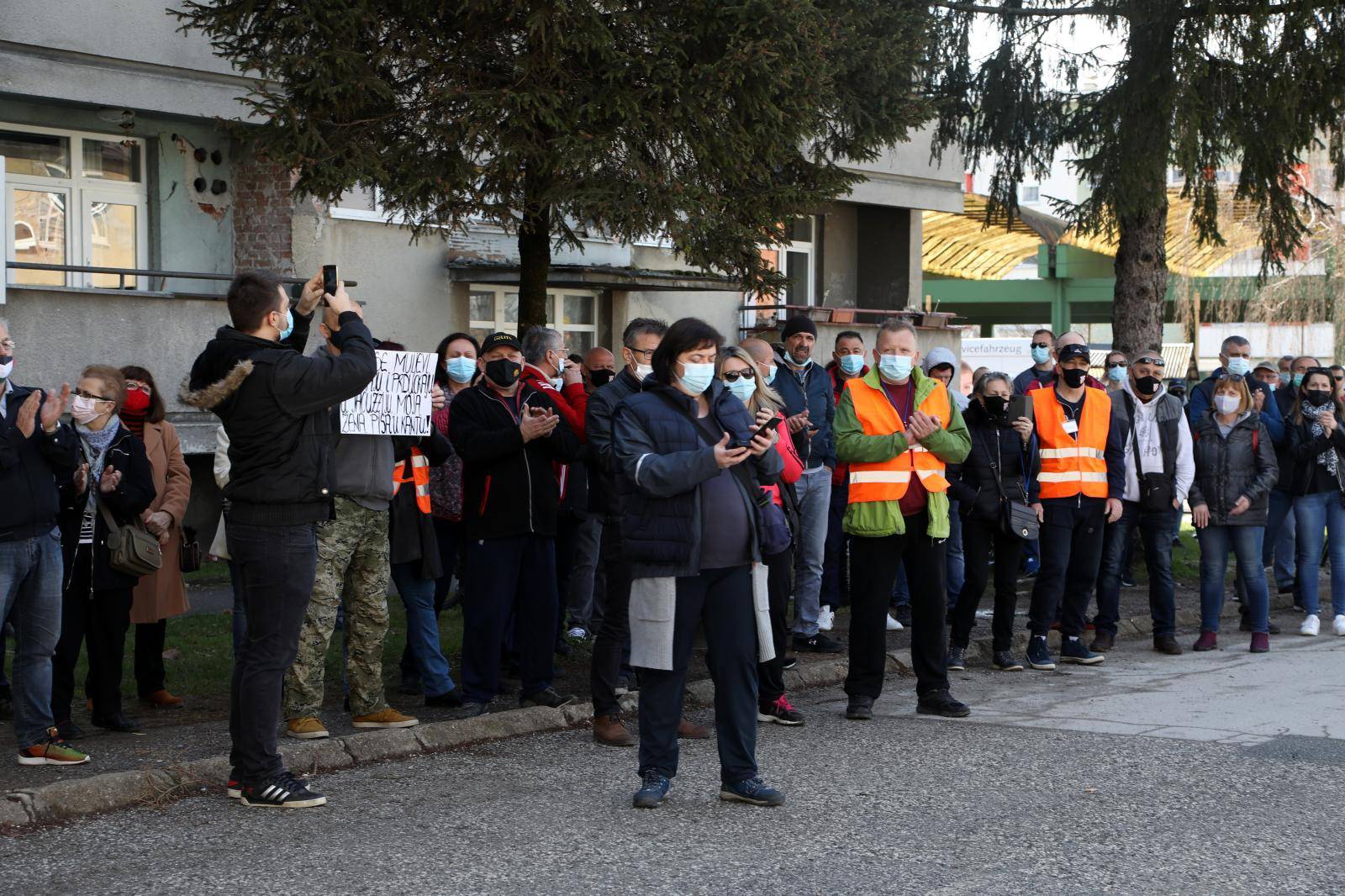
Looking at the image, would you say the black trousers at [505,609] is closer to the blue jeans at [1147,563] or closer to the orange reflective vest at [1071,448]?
the orange reflective vest at [1071,448]

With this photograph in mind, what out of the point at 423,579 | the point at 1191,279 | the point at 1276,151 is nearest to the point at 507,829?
the point at 423,579

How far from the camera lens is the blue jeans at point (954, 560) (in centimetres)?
1233

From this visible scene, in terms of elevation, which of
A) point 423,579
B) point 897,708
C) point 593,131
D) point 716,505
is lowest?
point 897,708

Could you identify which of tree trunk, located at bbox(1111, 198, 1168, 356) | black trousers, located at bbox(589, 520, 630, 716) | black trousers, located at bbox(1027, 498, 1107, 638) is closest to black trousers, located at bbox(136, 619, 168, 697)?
black trousers, located at bbox(589, 520, 630, 716)

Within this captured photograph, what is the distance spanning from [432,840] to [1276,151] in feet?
39.1

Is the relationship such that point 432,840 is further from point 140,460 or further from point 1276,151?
Answer: point 1276,151

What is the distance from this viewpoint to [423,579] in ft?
28.5

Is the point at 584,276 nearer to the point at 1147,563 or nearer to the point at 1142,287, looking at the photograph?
the point at 1142,287

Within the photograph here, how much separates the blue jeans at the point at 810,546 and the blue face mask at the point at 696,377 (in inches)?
152

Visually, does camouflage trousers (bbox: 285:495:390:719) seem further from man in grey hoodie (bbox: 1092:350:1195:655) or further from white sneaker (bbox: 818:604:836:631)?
man in grey hoodie (bbox: 1092:350:1195:655)

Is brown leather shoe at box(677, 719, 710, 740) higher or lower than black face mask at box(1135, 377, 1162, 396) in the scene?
lower

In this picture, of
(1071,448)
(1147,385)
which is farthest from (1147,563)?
(1071,448)

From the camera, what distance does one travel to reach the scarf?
12.3 metres

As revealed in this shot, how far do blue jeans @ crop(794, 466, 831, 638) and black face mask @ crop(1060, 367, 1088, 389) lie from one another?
1797 mm
